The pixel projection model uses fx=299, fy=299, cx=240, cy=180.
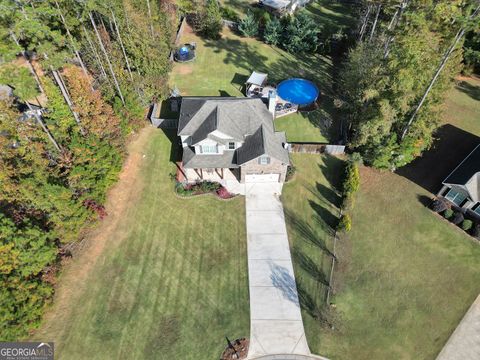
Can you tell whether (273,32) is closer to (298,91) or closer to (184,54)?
(298,91)

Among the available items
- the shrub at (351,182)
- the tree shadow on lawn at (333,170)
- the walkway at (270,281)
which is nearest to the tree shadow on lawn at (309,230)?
the walkway at (270,281)

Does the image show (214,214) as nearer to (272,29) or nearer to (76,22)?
(76,22)

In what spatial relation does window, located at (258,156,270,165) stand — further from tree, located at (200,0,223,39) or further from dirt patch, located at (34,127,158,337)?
tree, located at (200,0,223,39)

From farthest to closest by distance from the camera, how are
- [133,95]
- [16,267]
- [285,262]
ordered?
[133,95]
[285,262]
[16,267]

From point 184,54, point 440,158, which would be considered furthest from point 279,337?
point 184,54

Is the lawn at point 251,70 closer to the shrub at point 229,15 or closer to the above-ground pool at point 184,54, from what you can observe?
the above-ground pool at point 184,54

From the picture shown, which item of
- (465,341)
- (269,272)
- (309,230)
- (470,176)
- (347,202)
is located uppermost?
(470,176)

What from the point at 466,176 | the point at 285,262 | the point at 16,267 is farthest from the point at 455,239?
the point at 16,267

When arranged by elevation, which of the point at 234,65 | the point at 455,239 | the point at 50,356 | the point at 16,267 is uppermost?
the point at 234,65
